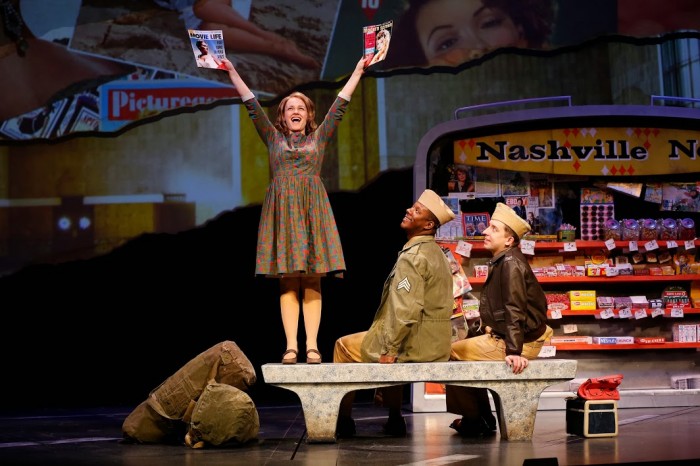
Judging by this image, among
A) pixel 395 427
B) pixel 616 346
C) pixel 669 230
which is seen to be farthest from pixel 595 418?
pixel 669 230

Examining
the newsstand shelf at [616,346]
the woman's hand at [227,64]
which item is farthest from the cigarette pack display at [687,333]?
the woman's hand at [227,64]

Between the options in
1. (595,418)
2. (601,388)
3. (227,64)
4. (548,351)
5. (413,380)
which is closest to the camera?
(413,380)

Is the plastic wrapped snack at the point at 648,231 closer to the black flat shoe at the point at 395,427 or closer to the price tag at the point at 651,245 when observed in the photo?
the price tag at the point at 651,245

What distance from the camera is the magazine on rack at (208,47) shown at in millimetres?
5023

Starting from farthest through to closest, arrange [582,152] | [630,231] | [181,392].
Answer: [582,152] < [630,231] < [181,392]

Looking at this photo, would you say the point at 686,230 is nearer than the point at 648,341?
No

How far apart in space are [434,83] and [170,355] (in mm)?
3129

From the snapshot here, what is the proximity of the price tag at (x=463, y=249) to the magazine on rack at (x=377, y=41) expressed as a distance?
234cm

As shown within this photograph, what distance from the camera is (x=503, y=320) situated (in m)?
5.20

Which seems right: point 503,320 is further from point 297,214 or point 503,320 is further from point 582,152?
point 582,152

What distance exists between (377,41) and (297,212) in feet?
3.34

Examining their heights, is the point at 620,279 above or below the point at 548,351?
above

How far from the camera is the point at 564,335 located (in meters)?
7.23

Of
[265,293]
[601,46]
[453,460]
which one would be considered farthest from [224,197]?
[453,460]
